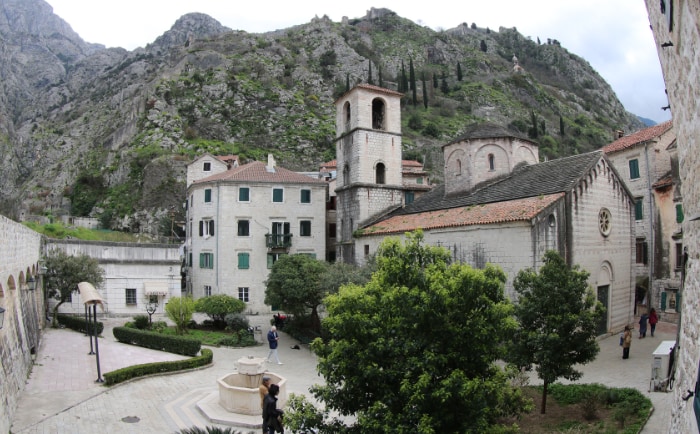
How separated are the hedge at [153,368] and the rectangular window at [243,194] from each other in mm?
16627

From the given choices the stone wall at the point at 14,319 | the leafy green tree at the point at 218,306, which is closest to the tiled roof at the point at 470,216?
the leafy green tree at the point at 218,306

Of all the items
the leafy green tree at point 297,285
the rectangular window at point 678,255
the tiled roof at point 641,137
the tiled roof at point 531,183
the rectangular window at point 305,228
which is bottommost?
the leafy green tree at point 297,285

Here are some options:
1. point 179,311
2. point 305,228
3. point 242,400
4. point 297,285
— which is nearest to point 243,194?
point 305,228

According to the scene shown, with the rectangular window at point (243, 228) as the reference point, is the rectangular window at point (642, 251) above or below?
below

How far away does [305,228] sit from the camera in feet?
121

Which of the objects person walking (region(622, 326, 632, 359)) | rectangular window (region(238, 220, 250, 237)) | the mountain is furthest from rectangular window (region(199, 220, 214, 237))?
person walking (region(622, 326, 632, 359))

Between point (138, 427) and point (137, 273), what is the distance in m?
22.2

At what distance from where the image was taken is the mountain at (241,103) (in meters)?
65.0

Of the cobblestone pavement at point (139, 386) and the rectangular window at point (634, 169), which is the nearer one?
the cobblestone pavement at point (139, 386)

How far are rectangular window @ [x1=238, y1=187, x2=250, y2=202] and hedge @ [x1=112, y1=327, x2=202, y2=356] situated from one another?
14303mm

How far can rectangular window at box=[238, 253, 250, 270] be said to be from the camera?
35375 millimetres

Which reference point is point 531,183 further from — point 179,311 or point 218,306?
point 179,311

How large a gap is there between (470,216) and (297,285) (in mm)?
9992

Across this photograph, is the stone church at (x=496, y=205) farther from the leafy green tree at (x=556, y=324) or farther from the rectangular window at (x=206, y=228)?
the rectangular window at (x=206, y=228)
